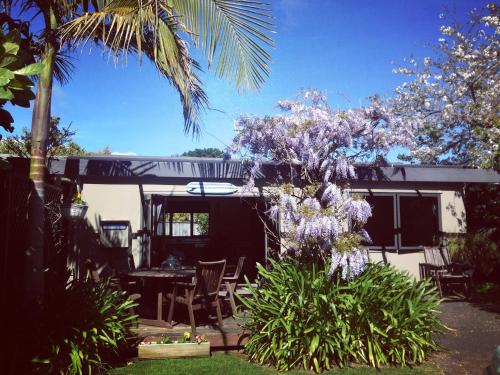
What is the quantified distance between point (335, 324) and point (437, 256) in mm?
4910

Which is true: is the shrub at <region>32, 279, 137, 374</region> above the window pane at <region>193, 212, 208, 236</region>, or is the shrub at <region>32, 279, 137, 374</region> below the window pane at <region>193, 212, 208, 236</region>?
below

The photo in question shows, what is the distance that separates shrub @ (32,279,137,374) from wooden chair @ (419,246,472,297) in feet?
19.4

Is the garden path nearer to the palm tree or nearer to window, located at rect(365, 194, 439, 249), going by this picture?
window, located at rect(365, 194, 439, 249)

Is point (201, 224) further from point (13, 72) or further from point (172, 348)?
point (13, 72)

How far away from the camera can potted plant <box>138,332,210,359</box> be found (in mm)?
4383

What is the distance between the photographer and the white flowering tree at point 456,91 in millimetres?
12539

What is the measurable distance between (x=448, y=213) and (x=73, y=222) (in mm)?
7604

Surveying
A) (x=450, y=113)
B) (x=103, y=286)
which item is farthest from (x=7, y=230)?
(x=450, y=113)

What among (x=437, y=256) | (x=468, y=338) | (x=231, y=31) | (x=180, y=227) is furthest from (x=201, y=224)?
(x=231, y=31)

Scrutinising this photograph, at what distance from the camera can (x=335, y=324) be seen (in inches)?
164

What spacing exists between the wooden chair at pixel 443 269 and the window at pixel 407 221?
1.76 ft

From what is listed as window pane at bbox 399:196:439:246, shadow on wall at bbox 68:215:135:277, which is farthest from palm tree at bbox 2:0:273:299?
window pane at bbox 399:196:439:246

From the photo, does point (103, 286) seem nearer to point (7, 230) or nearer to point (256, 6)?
point (7, 230)

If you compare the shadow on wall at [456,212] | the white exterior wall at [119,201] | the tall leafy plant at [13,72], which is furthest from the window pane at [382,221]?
the tall leafy plant at [13,72]
